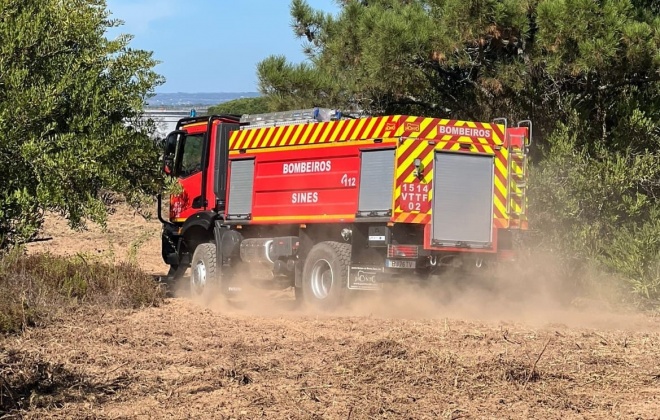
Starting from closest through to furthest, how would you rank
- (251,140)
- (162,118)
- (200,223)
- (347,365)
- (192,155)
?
(347,365) < (251,140) < (200,223) < (192,155) < (162,118)

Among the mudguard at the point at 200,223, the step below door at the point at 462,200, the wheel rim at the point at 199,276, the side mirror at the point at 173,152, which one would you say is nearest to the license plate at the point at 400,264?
the step below door at the point at 462,200

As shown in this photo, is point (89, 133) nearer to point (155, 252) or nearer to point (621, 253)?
point (621, 253)

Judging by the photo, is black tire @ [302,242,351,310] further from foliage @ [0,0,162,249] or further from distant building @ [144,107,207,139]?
distant building @ [144,107,207,139]

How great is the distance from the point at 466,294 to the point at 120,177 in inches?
204

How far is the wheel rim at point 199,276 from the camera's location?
50.4 ft

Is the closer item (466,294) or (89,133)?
(89,133)

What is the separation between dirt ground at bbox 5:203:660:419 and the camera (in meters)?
6.57

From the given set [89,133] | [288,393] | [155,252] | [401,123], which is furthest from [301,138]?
[155,252]

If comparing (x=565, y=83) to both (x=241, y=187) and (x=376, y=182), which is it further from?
(x=241, y=187)

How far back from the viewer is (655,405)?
6.74 m

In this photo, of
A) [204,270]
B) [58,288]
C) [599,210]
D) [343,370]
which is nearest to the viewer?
[343,370]

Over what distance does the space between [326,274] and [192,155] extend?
373 centimetres

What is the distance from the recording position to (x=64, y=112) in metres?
11.9

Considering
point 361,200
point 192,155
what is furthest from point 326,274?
point 192,155
